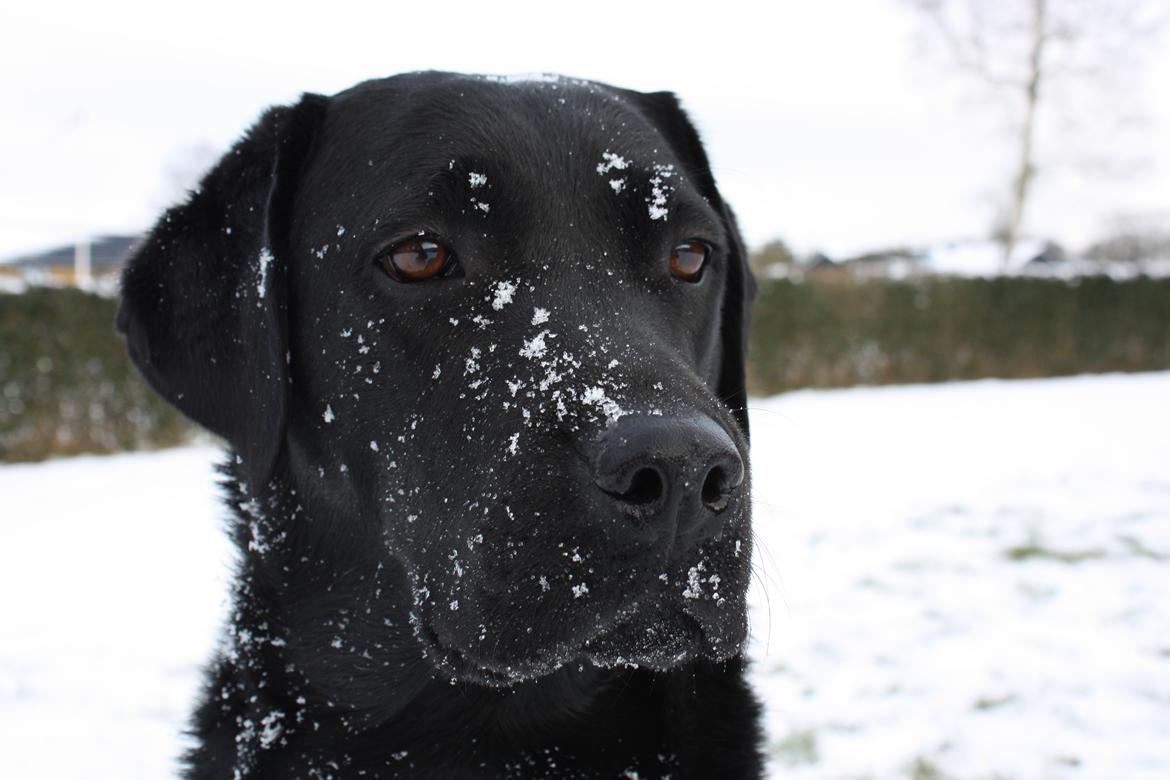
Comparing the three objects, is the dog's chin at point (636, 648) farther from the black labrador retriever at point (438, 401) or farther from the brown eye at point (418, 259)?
the brown eye at point (418, 259)

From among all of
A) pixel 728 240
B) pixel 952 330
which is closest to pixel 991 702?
pixel 728 240

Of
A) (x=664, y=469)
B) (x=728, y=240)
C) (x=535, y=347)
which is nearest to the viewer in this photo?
(x=664, y=469)

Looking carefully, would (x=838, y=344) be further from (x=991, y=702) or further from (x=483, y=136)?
(x=483, y=136)

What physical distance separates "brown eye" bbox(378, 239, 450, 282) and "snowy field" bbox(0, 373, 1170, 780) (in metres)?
0.97

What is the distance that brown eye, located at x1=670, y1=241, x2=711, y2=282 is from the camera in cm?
239

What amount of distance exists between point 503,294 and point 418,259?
22 cm

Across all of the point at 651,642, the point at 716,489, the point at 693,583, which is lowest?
the point at 651,642

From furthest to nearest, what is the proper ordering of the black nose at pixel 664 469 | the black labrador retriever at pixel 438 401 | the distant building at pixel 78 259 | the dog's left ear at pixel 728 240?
the distant building at pixel 78 259
the dog's left ear at pixel 728 240
the black labrador retriever at pixel 438 401
the black nose at pixel 664 469

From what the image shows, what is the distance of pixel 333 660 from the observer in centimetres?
234

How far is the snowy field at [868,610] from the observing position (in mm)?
3869

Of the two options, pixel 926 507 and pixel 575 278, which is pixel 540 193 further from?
pixel 926 507

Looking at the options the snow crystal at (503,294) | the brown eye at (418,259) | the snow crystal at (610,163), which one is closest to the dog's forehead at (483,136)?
the snow crystal at (610,163)

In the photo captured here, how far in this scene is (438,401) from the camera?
6.83ft

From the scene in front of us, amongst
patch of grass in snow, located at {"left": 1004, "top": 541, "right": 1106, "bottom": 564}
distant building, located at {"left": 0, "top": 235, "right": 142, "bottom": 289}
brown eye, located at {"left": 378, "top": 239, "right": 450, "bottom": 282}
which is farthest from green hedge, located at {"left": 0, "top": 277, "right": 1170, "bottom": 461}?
distant building, located at {"left": 0, "top": 235, "right": 142, "bottom": 289}
